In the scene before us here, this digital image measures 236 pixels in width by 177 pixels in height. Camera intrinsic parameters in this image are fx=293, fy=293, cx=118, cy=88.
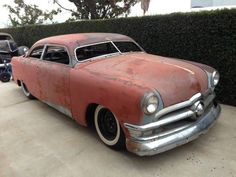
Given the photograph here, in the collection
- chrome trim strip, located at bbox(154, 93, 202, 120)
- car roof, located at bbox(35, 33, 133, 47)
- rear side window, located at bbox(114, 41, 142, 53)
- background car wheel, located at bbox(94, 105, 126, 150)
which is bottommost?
background car wheel, located at bbox(94, 105, 126, 150)

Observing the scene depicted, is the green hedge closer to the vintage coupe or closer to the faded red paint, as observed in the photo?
the vintage coupe

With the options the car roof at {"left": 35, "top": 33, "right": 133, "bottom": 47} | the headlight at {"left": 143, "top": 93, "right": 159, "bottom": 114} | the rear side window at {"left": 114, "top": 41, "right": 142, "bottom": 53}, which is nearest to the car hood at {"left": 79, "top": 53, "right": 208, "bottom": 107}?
the headlight at {"left": 143, "top": 93, "right": 159, "bottom": 114}

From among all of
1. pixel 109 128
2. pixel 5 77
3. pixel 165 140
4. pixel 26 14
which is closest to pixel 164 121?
pixel 165 140

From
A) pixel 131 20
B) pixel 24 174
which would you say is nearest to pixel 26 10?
pixel 131 20

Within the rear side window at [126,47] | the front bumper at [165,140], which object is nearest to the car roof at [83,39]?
the rear side window at [126,47]

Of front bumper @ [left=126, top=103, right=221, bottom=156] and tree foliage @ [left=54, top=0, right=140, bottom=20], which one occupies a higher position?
tree foliage @ [left=54, top=0, right=140, bottom=20]

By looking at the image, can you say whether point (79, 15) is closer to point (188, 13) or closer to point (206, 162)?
point (188, 13)

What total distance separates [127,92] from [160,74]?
0.61 metres

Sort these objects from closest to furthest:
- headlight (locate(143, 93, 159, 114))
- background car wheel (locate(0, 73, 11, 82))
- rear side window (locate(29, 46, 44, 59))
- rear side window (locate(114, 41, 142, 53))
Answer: headlight (locate(143, 93, 159, 114)) < rear side window (locate(114, 41, 142, 53)) < rear side window (locate(29, 46, 44, 59)) < background car wheel (locate(0, 73, 11, 82))

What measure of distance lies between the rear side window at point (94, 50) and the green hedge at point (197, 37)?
6.27ft

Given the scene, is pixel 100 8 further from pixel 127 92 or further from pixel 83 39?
pixel 127 92

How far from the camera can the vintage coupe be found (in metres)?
3.40

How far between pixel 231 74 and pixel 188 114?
234cm

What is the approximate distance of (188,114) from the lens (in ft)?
12.0
